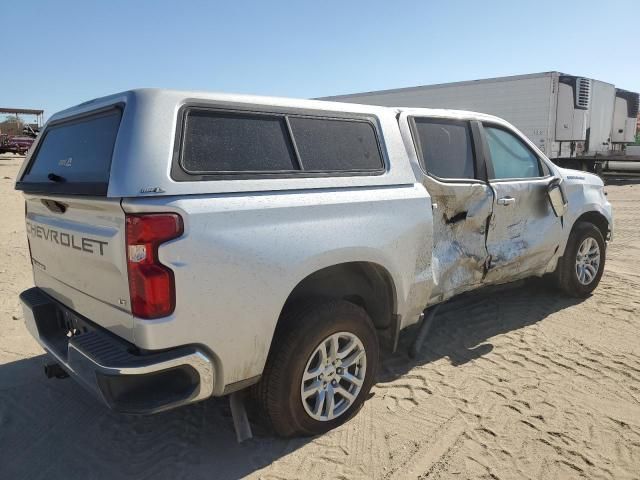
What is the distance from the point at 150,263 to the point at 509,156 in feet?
10.9

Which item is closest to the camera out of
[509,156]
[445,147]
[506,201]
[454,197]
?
[454,197]

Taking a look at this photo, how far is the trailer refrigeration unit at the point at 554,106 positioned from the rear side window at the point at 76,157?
15266 mm

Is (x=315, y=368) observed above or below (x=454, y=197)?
below

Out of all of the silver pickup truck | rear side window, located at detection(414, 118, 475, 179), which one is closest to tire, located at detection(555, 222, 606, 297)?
the silver pickup truck

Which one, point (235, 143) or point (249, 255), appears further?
point (235, 143)

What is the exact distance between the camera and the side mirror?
14.3 feet

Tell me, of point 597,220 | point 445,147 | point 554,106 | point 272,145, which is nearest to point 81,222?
point 272,145

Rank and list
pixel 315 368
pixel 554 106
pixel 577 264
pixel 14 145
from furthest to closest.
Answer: pixel 14 145, pixel 554 106, pixel 577 264, pixel 315 368

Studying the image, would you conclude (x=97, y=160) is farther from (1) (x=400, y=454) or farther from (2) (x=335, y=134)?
(1) (x=400, y=454)

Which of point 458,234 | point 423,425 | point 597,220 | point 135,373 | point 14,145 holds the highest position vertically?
point 14,145

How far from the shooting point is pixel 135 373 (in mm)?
2066

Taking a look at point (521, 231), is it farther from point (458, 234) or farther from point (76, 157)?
point (76, 157)

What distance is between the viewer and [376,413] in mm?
3049

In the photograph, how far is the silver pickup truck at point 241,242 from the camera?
2131 millimetres
